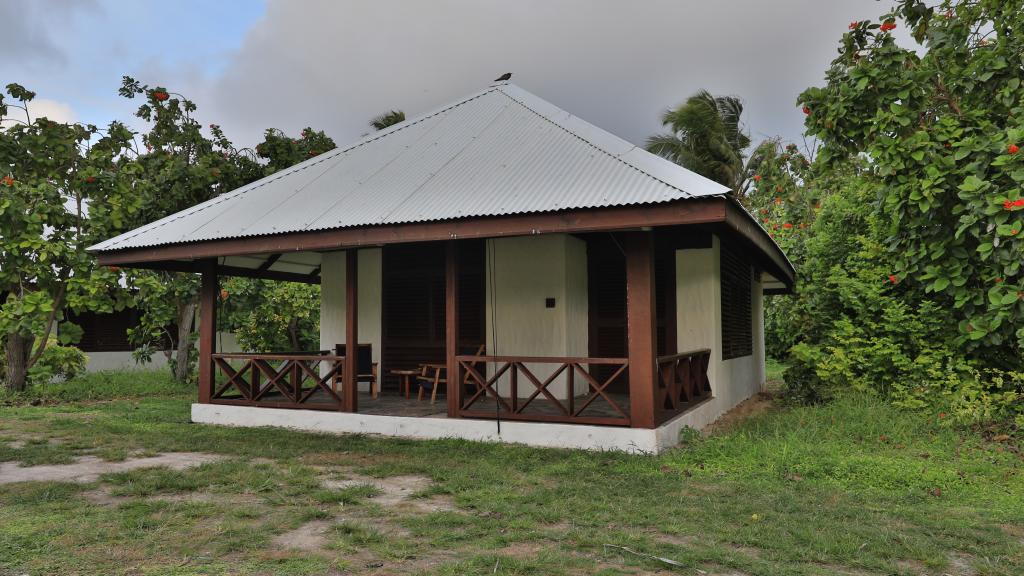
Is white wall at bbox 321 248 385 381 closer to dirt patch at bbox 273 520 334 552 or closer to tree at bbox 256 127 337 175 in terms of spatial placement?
tree at bbox 256 127 337 175

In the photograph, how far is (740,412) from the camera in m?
9.90

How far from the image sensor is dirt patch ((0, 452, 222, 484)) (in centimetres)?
560

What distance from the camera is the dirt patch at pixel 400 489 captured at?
4797 millimetres

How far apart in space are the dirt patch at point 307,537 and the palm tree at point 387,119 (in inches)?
775

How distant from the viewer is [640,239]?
6711 mm

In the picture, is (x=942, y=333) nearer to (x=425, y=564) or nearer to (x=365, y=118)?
(x=425, y=564)

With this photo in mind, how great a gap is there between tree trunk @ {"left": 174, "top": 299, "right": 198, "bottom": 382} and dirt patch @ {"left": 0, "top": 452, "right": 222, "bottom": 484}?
7682 millimetres

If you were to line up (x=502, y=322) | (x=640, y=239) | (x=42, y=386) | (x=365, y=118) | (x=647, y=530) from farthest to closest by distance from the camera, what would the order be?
1. (x=365, y=118)
2. (x=42, y=386)
3. (x=502, y=322)
4. (x=640, y=239)
5. (x=647, y=530)

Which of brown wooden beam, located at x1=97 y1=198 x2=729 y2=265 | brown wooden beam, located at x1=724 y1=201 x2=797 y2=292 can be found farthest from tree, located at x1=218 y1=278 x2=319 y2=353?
brown wooden beam, located at x1=724 y1=201 x2=797 y2=292

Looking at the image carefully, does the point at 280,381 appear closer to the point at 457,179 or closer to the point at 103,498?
the point at 457,179

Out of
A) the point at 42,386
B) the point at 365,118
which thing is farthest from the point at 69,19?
the point at 365,118

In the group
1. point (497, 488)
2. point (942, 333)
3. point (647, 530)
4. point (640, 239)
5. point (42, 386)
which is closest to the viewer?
point (647, 530)

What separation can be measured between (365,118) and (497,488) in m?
20.8

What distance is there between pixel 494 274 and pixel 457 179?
184 cm
